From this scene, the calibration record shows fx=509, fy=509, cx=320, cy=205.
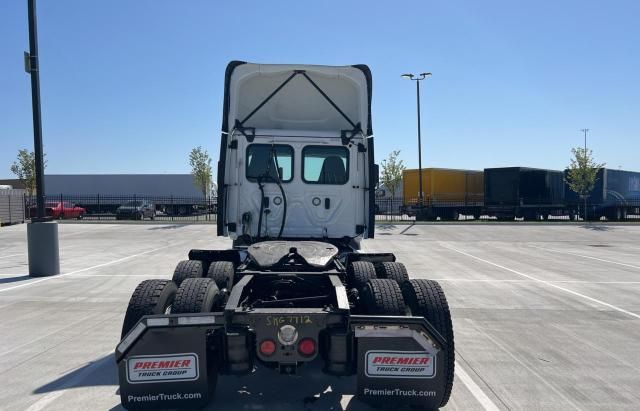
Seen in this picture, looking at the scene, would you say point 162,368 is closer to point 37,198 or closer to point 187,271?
point 187,271

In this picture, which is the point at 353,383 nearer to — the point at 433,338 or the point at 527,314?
the point at 433,338

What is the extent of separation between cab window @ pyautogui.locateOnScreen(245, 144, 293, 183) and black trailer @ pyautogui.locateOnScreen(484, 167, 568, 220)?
101 ft

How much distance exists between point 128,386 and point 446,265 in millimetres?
11730

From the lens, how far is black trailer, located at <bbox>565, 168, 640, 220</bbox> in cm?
3766

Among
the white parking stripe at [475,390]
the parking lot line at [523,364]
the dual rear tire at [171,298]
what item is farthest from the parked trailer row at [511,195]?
the dual rear tire at [171,298]

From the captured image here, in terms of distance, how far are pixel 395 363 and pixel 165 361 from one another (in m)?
1.70

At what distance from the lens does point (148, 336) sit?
147 inches

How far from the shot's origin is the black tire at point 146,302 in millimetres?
4367

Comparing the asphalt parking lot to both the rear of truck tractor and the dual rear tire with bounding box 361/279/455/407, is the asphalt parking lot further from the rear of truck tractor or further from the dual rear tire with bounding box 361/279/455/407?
the rear of truck tractor

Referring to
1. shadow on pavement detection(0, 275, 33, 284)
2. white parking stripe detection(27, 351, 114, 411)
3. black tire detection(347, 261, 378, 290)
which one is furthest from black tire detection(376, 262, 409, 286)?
shadow on pavement detection(0, 275, 33, 284)

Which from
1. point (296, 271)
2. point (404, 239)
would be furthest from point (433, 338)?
point (404, 239)

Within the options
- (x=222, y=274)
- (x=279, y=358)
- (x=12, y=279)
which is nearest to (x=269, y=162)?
(x=222, y=274)

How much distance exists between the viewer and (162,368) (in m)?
3.77

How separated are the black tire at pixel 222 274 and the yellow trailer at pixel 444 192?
104 ft
